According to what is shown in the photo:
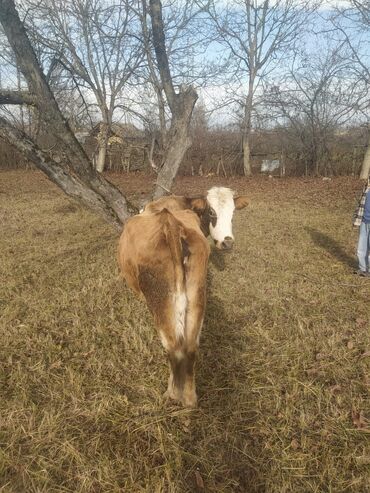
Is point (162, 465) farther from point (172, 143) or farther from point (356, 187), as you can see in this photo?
point (356, 187)

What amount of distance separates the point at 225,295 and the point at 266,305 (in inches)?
24.2

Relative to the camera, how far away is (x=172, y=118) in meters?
5.44

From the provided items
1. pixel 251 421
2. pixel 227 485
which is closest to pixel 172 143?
pixel 251 421

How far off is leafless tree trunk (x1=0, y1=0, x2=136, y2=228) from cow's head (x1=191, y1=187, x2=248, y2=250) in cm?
120

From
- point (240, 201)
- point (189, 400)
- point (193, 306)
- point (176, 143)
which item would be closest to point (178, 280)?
point (193, 306)

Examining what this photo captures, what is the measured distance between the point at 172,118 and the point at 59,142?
175cm

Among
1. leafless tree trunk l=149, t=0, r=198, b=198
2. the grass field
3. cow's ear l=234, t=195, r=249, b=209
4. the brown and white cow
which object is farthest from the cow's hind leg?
leafless tree trunk l=149, t=0, r=198, b=198

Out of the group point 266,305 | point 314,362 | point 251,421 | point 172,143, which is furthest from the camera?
point 172,143

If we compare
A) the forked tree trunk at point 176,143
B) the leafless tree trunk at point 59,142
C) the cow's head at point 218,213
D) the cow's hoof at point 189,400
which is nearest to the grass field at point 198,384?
the cow's hoof at point 189,400

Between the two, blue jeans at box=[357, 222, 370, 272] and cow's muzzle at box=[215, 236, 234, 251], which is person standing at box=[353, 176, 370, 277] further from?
cow's muzzle at box=[215, 236, 234, 251]

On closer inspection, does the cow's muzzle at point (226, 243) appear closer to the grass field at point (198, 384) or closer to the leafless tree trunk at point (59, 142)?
the grass field at point (198, 384)

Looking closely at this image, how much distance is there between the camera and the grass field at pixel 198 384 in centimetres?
241

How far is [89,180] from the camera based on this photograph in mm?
5043

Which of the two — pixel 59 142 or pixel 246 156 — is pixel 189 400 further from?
pixel 246 156
